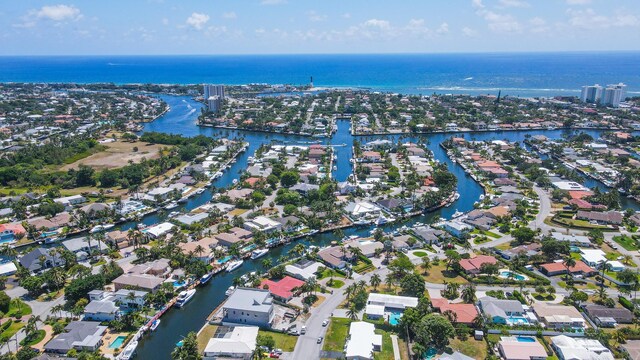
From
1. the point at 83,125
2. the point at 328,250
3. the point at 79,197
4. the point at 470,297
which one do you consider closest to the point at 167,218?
the point at 79,197

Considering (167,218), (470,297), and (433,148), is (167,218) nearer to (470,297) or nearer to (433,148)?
(470,297)

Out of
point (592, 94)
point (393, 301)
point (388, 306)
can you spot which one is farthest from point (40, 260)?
point (592, 94)

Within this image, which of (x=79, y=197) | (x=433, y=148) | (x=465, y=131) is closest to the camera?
(x=79, y=197)

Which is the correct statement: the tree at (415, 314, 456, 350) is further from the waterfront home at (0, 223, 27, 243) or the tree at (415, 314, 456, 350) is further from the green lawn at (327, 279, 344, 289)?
the waterfront home at (0, 223, 27, 243)

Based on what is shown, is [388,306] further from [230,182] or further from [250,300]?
[230,182]

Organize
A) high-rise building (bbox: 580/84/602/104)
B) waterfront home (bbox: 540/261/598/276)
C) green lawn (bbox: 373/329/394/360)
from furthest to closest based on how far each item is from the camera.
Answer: high-rise building (bbox: 580/84/602/104), waterfront home (bbox: 540/261/598/276), green lawn (bbox: 373/329/394/360)

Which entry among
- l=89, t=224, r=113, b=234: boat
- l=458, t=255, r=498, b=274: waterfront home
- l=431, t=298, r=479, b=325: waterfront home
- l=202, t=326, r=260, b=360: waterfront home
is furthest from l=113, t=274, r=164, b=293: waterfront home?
l=458, t=255, r=498, b=274: waterfront home
